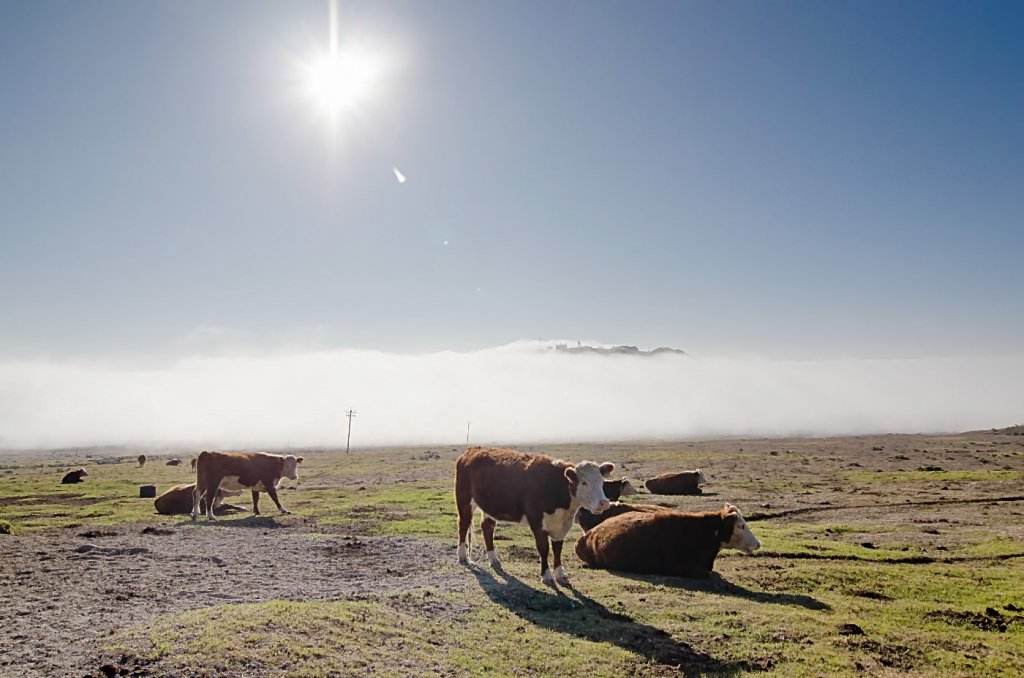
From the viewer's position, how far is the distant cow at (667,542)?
13570 millimetres

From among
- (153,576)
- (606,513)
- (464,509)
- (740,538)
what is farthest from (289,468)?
(740,538)

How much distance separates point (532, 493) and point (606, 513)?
6021mm

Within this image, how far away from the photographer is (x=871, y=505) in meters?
25.1

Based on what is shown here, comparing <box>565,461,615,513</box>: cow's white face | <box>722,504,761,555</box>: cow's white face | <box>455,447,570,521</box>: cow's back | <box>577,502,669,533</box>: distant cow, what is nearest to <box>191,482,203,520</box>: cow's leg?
<box>455,447,570,521</box>: cow's back

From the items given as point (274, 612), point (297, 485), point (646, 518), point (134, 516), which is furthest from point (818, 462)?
point (274, 612)

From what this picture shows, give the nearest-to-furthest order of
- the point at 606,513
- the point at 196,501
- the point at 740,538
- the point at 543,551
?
the point at 543,551
the point at 740,538
the point at 606,513
the point at 196,501

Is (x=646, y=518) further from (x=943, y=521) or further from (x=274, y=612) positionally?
(x=943, y=521)

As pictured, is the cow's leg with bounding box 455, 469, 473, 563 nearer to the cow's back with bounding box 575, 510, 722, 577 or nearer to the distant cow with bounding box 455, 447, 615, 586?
the distant cow with bounding box 455, 447, 615, 586

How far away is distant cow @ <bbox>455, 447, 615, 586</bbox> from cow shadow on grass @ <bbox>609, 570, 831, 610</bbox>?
6.65 ft

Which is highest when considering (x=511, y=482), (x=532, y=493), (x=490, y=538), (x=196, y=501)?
(x=511, y=482)

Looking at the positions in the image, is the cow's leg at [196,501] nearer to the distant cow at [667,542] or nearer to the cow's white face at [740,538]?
the distant cow at [667,542]

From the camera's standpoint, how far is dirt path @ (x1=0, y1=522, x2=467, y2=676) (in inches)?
326

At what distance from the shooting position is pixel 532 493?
12.9 metres

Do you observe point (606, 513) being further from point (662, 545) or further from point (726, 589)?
point (726, 589)
